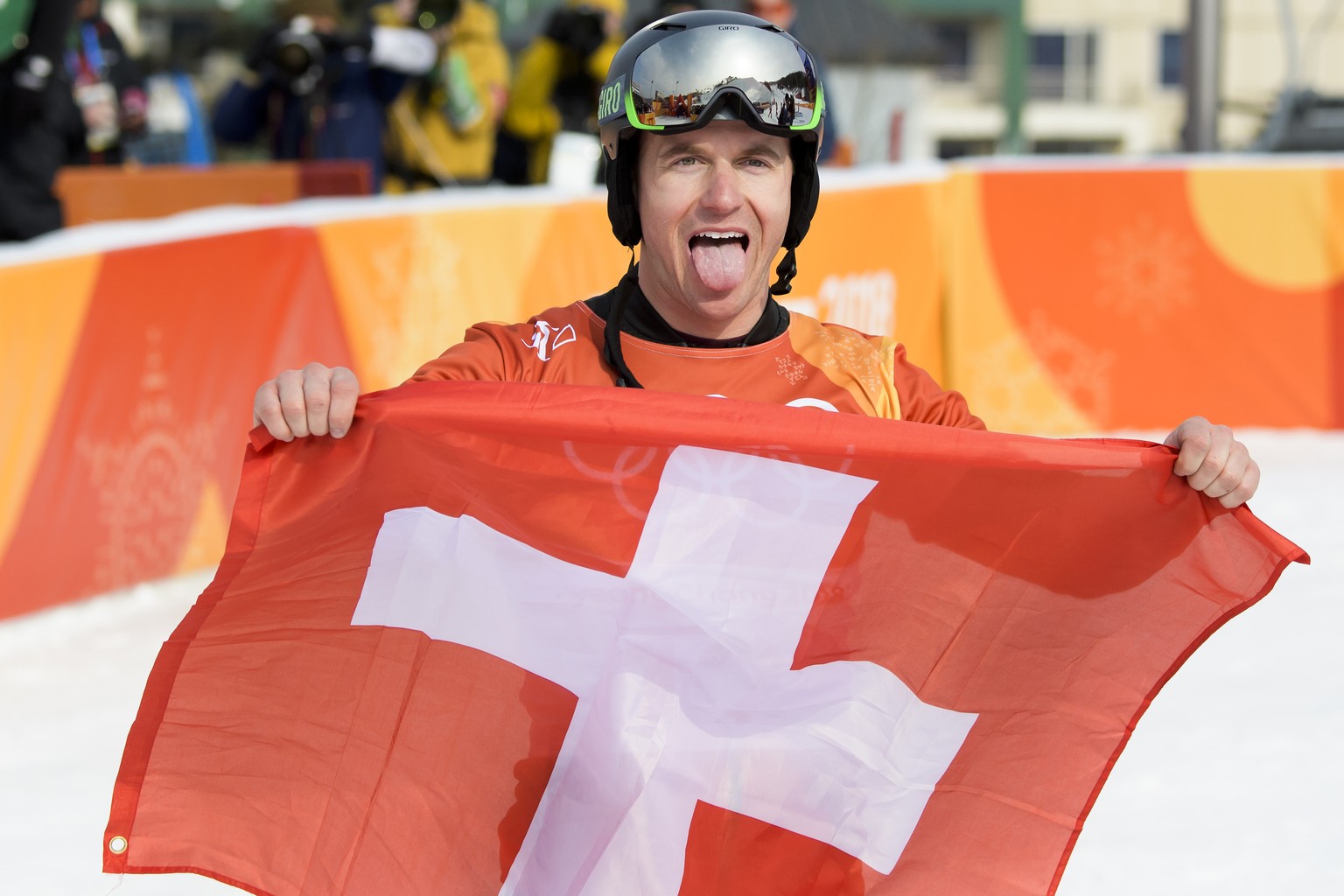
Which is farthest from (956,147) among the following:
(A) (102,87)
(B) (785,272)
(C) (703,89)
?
(C) (703,89)

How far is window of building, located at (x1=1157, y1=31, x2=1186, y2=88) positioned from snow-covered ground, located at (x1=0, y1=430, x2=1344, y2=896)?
111 ft

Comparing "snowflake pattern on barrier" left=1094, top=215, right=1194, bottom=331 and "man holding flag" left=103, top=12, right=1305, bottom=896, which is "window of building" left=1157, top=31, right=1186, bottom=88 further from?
"man holding flag" left=103, top=12, right=1305, bottom=896

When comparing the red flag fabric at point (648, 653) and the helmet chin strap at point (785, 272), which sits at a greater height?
the helmet chin strap at point (785, 272)

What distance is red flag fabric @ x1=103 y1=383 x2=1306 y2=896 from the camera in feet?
7.39

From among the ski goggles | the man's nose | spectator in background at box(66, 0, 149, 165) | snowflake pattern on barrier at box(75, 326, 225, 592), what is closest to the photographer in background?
spectator in background at box(66, 0, 149, 165)

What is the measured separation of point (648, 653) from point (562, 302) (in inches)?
188

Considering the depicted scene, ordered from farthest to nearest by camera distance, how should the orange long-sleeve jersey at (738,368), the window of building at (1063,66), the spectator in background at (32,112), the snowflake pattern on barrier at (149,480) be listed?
the window of building at (1063,66), the spectator in background at (32,112), the snowflake pattern on barrier at (149,480), the orange long-sleeve jersey at (738,368)

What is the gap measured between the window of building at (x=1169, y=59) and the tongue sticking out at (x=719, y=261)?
122ft

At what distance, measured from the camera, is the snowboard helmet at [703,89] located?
2.38 m

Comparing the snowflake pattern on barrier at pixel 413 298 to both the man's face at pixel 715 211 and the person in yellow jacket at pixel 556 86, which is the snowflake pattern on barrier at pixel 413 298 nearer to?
the person in yellow jacket at pixel 556 86

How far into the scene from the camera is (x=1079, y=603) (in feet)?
7.74

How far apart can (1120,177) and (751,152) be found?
6313 millimetres

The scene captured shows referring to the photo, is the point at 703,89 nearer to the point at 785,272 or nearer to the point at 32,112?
the point at 785,272

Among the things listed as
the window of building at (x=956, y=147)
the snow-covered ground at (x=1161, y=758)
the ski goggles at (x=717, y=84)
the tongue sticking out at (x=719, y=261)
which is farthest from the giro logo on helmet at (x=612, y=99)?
the window of building at (x=956, y=147)
